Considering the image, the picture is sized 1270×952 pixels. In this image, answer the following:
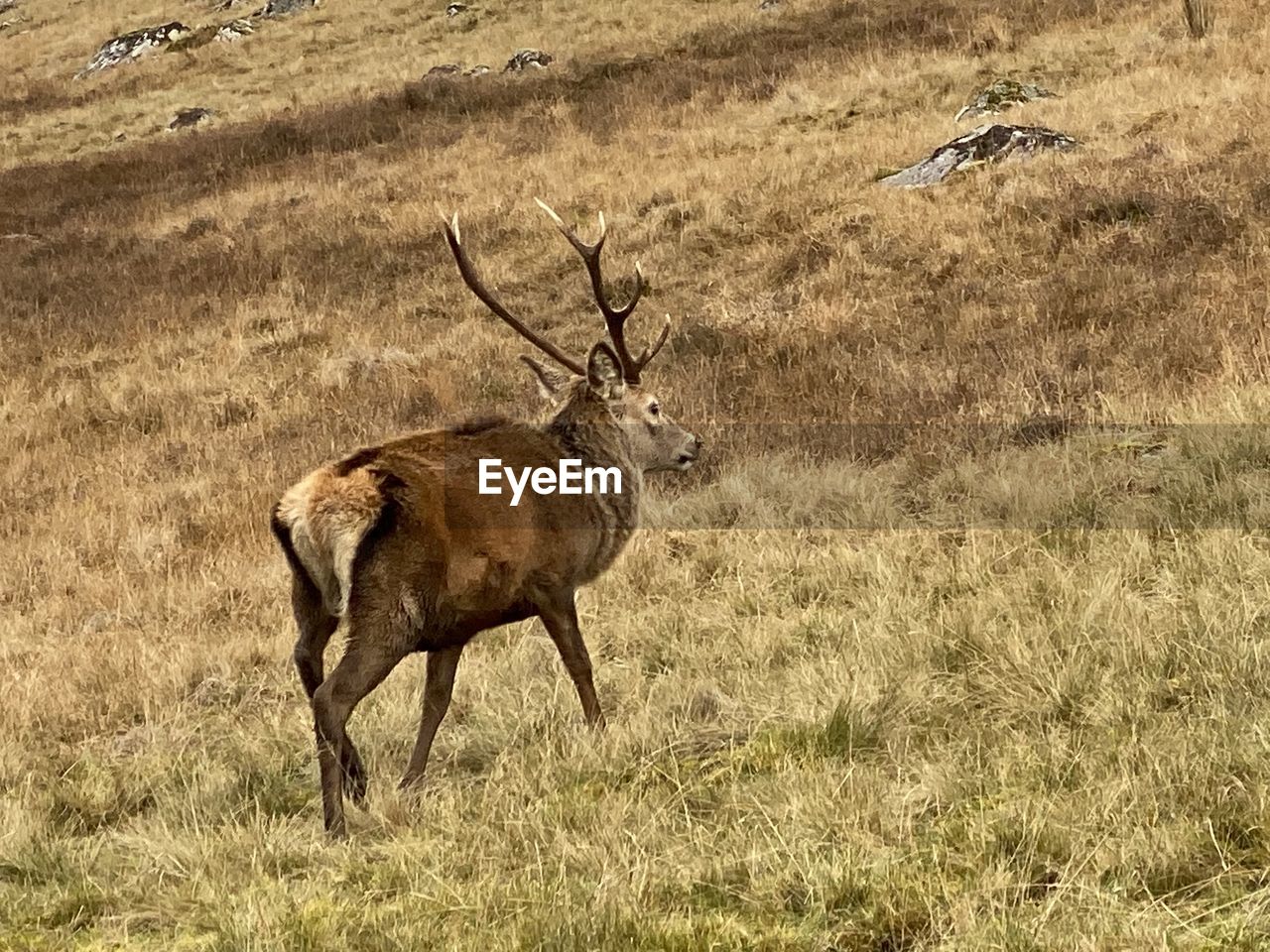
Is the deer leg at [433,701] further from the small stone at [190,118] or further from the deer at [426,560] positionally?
the small stone at [190,118]

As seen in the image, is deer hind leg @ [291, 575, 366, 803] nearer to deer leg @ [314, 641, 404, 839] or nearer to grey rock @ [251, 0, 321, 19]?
deer leg @ [314, 641, 404, 839]

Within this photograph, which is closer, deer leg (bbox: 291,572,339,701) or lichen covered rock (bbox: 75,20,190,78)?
deer leg (bbox: 291,572,339,701)

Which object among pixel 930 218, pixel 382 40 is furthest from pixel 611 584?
pixel 382 40

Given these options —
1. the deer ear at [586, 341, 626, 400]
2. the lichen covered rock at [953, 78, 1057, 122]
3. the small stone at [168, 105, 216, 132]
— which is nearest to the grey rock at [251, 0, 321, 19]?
the small stone at [168, 105, 216, 132]

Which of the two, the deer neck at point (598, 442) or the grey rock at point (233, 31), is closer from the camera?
the deer neck at point (598, 442)

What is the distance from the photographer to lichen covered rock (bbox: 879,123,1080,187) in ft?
52.0

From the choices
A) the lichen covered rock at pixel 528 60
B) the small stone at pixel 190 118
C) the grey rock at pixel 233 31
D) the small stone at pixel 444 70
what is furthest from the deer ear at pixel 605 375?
the grey rock at pixel 233 31

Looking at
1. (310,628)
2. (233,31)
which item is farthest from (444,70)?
(310,628)

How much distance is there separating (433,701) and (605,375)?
196 centimetres

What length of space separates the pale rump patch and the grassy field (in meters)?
0.89

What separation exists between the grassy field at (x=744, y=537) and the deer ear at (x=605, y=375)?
1.16 m

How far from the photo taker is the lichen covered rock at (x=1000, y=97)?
731 inches

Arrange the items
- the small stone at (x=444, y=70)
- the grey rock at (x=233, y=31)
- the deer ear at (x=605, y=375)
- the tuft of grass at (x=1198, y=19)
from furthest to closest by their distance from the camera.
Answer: the grey rock at (x=233, y=31), the small stone at (x=444, y=70), the tuft of grass at (x=1198, y=19), the deer ear at (x=605, y=375)

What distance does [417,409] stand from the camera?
1284 cm
